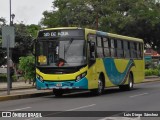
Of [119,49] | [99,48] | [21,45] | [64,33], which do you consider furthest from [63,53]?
[21,45]

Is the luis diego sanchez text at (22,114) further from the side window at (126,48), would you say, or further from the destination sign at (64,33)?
the side window at (126,48)

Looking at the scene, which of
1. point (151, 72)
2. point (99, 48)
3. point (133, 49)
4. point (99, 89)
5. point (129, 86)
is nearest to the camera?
point (99, 89)

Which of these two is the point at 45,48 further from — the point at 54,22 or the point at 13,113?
the point at 54,22

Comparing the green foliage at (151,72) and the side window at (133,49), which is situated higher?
the side window at (133,49)

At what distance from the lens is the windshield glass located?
72.0ft

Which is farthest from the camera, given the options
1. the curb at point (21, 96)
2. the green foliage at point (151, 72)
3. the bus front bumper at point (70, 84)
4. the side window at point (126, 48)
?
the green foliage at point (151, 72)

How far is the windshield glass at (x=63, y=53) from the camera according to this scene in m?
22.0

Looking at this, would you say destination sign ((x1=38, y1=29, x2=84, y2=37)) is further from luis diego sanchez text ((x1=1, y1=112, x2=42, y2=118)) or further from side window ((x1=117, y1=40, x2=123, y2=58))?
luis diego sanchez text ((x1=1, y1=112, x2=42, y2=118))

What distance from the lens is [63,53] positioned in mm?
22000

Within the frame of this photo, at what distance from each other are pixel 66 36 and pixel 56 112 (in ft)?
24.8

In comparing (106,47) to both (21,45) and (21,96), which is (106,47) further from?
(21,45)

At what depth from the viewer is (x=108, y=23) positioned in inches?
2088

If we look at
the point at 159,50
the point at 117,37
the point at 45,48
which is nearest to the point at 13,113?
the point at 45,48

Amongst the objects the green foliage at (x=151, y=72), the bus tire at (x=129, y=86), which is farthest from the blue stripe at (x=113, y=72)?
the green foliage at (x=151, y=72)
